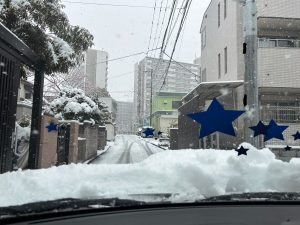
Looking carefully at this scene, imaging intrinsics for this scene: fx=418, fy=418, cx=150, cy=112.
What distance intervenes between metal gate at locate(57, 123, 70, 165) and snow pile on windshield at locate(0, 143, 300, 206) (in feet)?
26.9

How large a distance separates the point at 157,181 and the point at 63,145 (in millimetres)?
9102

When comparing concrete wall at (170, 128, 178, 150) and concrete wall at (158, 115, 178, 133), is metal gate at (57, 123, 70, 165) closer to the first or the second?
concrete wall at (158, 115, 178, 133)

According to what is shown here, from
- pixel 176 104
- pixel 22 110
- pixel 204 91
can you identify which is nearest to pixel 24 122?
pixel 22 110

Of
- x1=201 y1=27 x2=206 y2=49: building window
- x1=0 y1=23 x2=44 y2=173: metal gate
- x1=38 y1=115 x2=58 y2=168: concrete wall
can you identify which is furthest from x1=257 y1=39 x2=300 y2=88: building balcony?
x1=0 y1=23 x2=44 y2=173: metal gate

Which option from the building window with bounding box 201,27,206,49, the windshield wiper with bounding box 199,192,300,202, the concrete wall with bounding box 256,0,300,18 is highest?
the building window with bounding box 201,27,206,49

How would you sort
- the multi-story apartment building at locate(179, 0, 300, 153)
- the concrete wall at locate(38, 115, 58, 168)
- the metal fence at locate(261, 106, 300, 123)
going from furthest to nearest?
the metal fence at locate(261, 106, 300, 123) → the multi-story apartment building at locate(179, 0, 300, 153) → the concrete wall at locate(38, 115, 58, 168)

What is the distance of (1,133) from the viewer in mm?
6863

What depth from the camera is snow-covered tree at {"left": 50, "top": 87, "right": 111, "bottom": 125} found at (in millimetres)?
12492

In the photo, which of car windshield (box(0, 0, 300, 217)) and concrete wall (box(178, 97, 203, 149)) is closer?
car windshield (box(0, 0, 300, 217))

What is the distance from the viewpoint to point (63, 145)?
11156 millimetres

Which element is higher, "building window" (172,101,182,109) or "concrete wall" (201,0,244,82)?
"concrete wall" (201,0,244,82)

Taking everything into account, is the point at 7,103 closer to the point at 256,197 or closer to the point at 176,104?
the point at 176,104

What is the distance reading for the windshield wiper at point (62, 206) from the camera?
144cm

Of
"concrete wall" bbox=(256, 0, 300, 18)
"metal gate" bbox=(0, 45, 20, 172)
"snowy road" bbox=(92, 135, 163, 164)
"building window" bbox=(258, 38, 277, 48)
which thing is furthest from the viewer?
"building window" bbox=(258, 38, 277, 48)
